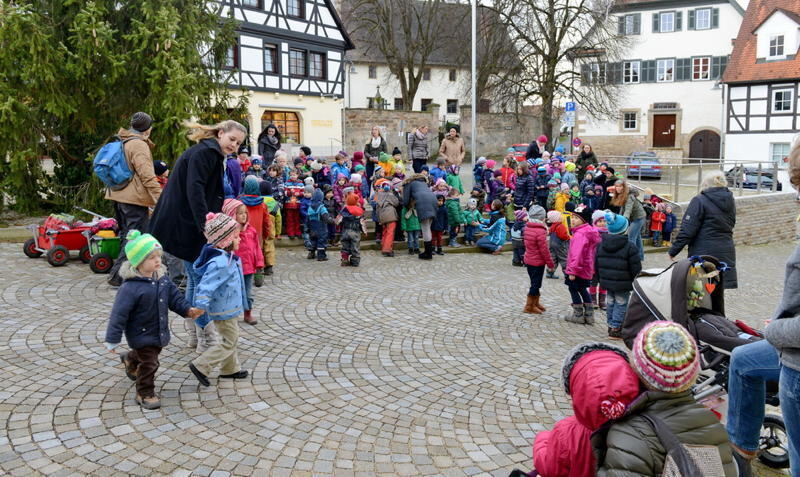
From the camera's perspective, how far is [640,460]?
2553mm

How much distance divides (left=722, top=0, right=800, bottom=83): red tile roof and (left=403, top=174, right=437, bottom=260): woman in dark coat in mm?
30666

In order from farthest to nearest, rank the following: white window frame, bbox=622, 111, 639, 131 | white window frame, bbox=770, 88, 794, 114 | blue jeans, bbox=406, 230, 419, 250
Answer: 1. white window frame, bbox=622, 111, 639, 131
2. white window frame, bbox=770, 88, 794, 114
3. blue jeans, bbox=406, 230, 419, 250

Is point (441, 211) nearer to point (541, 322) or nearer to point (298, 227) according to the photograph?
point (298, 227)

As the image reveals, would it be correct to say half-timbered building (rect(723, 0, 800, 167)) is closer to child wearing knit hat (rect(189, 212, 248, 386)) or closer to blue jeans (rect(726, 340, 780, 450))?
blue jeans (rect(726, 340, 780, 450))

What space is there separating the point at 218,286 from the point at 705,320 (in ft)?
12.7

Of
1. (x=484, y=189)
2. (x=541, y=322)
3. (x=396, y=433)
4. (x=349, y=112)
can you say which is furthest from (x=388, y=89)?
(x=396, y=433)

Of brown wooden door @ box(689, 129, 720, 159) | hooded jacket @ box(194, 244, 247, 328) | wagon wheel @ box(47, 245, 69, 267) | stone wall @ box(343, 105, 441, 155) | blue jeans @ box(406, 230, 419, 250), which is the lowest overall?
blue jeans @ box(406, 230, 419, 250)

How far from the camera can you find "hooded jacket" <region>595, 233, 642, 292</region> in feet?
25.5

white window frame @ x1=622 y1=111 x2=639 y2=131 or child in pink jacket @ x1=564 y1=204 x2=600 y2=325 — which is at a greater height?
white window frame @ x1=622 y1=111 x2=639 y2=131

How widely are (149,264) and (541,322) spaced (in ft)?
17.2

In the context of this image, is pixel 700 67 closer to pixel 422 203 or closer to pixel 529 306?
pixel 422 203

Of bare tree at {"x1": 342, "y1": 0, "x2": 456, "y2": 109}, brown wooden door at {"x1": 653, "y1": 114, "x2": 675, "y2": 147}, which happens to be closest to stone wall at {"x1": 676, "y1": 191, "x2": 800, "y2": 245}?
brown wooden door at {"x1": 653, "y1": 114, "x2": 675, "y2": 147}

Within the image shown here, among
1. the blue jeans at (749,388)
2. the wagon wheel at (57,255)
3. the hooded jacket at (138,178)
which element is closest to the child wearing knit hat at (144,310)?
the hooded jacket at (138,178)

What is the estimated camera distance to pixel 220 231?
5602 mm
